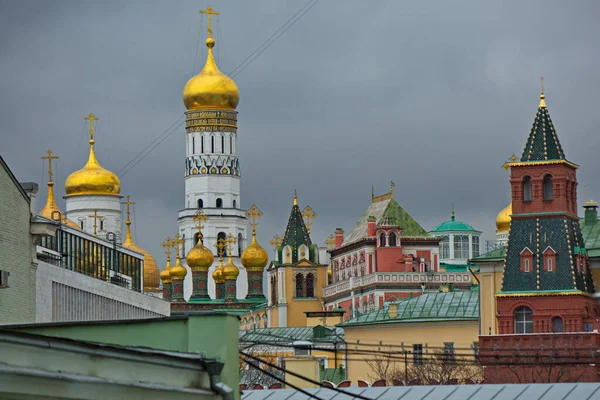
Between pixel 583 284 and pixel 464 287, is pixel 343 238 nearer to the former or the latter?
pixel 464 287

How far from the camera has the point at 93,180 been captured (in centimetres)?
14238

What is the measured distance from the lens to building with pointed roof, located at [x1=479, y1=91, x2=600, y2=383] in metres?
82.8

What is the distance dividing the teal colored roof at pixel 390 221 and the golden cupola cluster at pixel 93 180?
1640 centimetres

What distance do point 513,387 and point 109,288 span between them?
Answer: 99.6 ft

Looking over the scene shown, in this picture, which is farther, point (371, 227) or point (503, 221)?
point (503, 221)

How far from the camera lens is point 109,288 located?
60.8 m

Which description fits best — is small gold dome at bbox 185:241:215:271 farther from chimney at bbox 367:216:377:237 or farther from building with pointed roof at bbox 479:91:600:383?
building with pointed roof at bbox 479:91:600:383

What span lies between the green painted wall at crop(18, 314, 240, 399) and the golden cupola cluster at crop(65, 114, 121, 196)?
119629 mm

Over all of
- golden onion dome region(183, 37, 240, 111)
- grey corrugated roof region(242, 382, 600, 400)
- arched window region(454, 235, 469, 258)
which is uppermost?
golden onion dome region(183, 37, 240, 111)

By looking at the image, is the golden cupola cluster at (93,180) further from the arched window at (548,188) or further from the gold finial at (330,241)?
the arched window at (548,188)

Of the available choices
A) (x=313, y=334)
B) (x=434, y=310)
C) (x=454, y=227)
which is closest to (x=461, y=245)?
(x=454, y=227)

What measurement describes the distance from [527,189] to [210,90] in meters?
69.9

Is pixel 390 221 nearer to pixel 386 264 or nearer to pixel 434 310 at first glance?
pixel 386 264

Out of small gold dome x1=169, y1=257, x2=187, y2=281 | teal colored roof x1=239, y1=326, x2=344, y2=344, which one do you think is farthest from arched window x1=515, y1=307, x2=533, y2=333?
small gold dome x1=169, y1=257, x2=187, y2=281
